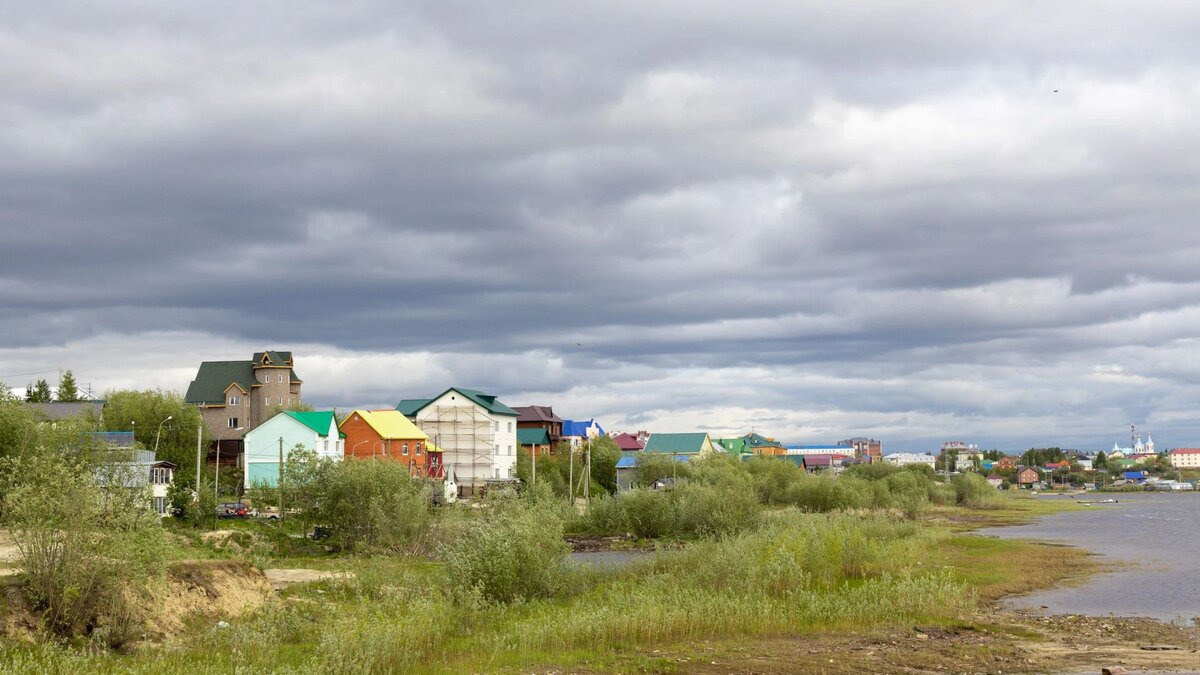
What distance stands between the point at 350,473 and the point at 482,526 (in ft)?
80.7

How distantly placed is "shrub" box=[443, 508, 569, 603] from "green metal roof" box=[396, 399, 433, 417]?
305 feet

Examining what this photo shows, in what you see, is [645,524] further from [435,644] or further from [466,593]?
[435,644]

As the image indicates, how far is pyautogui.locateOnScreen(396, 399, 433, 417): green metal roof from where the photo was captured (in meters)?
134

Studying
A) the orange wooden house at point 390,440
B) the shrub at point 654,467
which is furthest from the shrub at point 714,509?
the shrub at point 654,467

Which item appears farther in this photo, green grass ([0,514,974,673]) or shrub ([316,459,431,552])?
shrub ([316,459,431,552])

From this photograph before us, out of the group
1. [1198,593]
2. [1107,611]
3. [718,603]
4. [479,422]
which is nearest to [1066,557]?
[1198,593]

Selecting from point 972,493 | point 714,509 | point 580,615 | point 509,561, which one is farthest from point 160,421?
point 972,493

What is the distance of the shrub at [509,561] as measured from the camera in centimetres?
3884

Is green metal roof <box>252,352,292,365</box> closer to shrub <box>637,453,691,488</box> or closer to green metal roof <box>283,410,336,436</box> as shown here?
green metal roof <box>283,410,336,436</box>

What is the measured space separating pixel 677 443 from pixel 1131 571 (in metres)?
117

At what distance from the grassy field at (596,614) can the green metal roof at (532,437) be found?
315ft

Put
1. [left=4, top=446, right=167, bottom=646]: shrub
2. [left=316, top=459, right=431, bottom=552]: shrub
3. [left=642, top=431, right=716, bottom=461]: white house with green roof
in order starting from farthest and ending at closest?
[left=642, top=431, right=716, bottom=461]: white house with green roof < [left=316, top=459, right=431, bottom=552]: shrub < [left=4, top=446, right=167, bottom=646]: shrub

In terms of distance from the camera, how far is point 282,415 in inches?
4090

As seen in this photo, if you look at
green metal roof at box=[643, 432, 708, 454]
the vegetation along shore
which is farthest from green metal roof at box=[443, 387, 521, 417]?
the vegetation along shore
